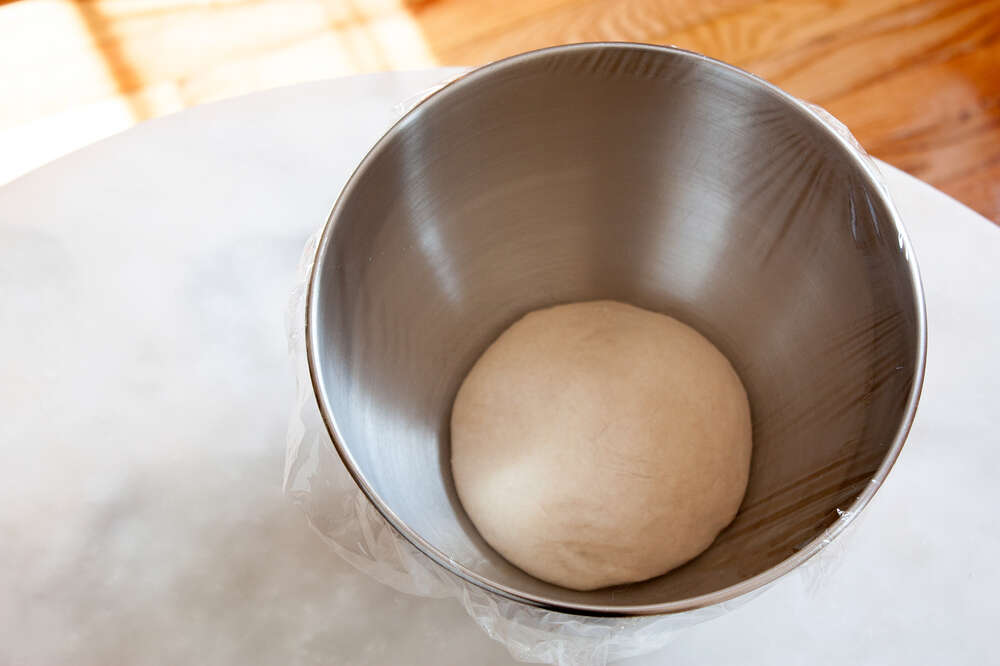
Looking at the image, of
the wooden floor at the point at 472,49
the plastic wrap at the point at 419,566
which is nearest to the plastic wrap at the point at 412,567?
the plastic wrap at the point at 419,566

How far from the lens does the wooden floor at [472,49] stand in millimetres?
809

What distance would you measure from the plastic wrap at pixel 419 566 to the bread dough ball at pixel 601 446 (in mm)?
44

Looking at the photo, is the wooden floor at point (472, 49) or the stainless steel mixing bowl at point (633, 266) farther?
the wooden floor at point (472, 49)

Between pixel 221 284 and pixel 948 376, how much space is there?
22.9 inches

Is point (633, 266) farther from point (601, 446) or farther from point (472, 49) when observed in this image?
point (472, 49)

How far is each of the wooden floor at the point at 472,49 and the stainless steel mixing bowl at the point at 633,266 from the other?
1.00ft

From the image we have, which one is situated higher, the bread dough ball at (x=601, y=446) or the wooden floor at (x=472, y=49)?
the wooden floor at (x=472, y=49)

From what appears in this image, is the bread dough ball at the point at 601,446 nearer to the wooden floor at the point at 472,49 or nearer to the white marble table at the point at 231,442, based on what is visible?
the white marble table at the point at 231,442

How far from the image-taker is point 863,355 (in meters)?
Result: 0.50

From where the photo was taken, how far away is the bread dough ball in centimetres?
52

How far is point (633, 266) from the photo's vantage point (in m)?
0.65

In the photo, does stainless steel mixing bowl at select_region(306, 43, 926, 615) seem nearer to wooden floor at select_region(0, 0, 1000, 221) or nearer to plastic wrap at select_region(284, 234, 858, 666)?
plastic wrap at select_region(284, 234, 858, 666)

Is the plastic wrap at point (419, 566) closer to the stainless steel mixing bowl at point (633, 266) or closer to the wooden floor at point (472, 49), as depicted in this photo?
the stainless steel mixing bowl at point (633, 266)

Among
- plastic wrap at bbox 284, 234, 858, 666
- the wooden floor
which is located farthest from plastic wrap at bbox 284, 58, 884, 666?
A: the wooden floor
